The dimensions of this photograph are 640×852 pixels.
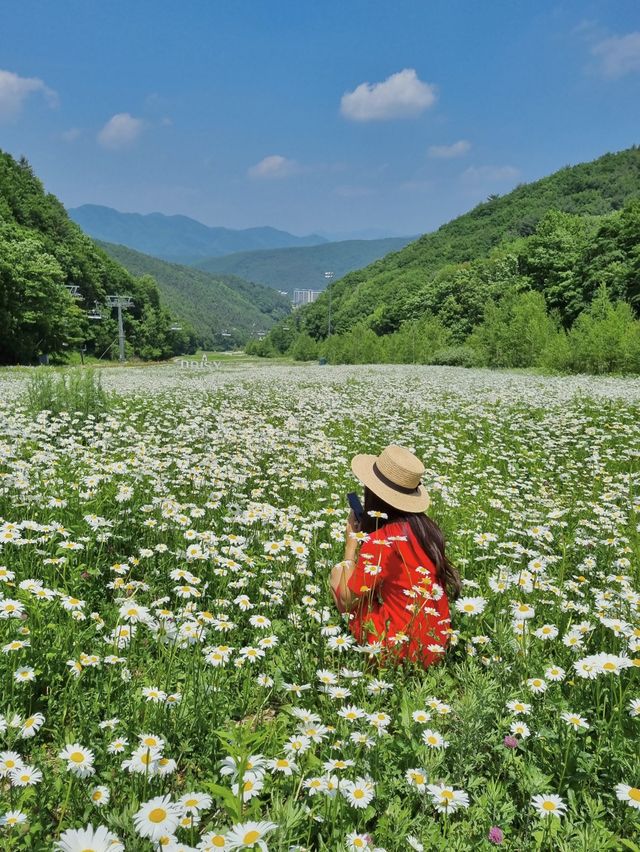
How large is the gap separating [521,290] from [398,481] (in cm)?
6320

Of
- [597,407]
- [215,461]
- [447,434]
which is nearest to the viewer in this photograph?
[215,461]

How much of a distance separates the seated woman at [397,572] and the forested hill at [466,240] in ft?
218

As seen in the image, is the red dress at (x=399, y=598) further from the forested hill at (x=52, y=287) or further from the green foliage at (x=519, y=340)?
the green foliage at (x=519, y=340)

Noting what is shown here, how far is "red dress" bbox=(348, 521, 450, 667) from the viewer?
9.19ft

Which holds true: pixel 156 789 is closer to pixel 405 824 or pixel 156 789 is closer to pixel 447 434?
pixel 405 824

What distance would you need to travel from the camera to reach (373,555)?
293 centimetres

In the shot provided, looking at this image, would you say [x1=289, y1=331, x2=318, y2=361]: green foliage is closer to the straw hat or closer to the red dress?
the straw hat

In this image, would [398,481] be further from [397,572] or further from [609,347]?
[609,347]

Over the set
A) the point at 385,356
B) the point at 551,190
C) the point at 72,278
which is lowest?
the point at 385,356

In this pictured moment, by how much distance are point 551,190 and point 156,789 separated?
114 meters

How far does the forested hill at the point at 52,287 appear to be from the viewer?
4262 centimetres

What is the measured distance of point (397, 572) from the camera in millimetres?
3088

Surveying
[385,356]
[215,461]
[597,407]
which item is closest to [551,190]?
[385,356]

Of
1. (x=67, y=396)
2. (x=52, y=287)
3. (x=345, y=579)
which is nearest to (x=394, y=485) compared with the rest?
(x=345, y=579)
